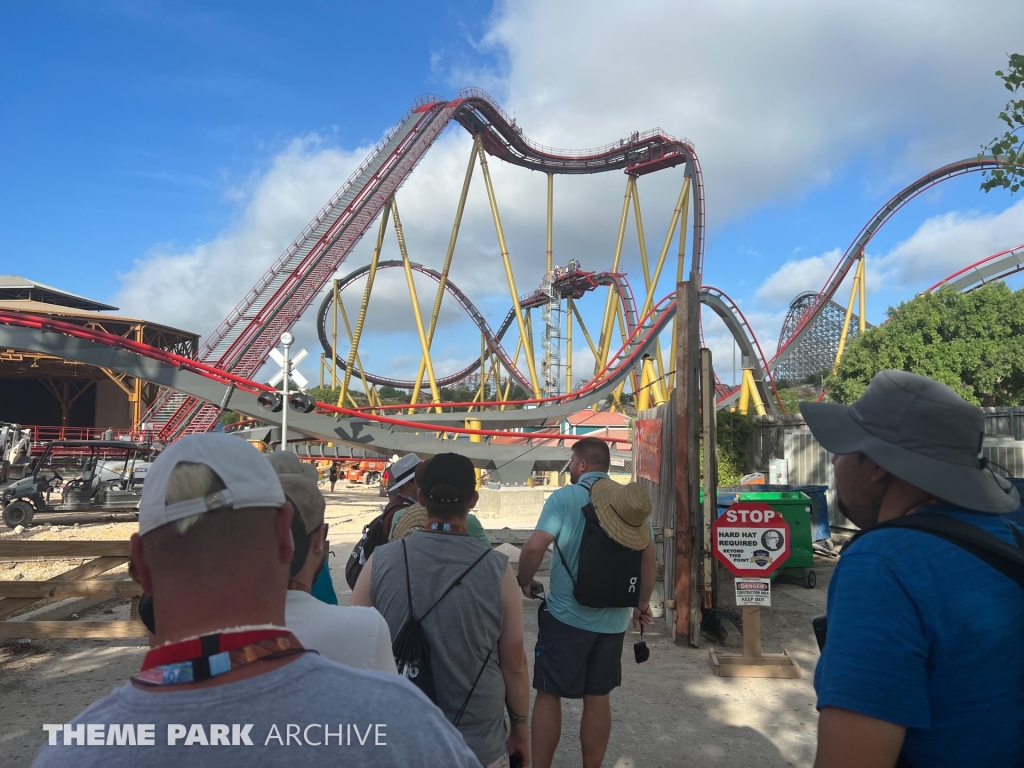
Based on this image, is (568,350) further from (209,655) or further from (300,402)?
(209,655)

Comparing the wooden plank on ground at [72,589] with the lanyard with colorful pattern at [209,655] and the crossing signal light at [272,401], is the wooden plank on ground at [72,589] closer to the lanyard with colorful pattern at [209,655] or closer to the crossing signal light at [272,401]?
the lanyard with colorful pattern at [209,655]

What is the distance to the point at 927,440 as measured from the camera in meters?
1.26

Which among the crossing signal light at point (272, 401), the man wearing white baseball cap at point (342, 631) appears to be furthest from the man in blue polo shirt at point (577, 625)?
the crossing signal light at point (272, 401)

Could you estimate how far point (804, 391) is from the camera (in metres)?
52.7

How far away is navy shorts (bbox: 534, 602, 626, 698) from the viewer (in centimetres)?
299

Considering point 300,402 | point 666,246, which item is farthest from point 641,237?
point 300,402

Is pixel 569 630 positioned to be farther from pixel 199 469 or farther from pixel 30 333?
pixel 30 333

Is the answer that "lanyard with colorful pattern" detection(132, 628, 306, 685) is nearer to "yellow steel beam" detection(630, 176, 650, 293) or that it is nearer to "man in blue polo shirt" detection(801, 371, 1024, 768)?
"man in blue polo shirt" detection(801, 371, 1024, 768)

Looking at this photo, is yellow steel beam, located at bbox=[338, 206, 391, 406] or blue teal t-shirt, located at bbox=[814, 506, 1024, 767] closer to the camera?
blue teal t-shirt, located at bbox=[814, 506, 1024, 767]

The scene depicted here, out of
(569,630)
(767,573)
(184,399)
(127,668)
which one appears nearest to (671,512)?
(767,573)

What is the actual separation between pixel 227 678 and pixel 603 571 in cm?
238

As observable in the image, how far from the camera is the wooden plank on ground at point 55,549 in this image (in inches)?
194

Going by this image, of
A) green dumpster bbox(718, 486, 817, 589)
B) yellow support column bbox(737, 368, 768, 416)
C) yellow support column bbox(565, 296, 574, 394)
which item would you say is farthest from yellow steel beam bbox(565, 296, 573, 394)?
green dumpster bbox(718, 486, 817, 589)

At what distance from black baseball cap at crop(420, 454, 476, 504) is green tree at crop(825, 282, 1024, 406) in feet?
64.9
